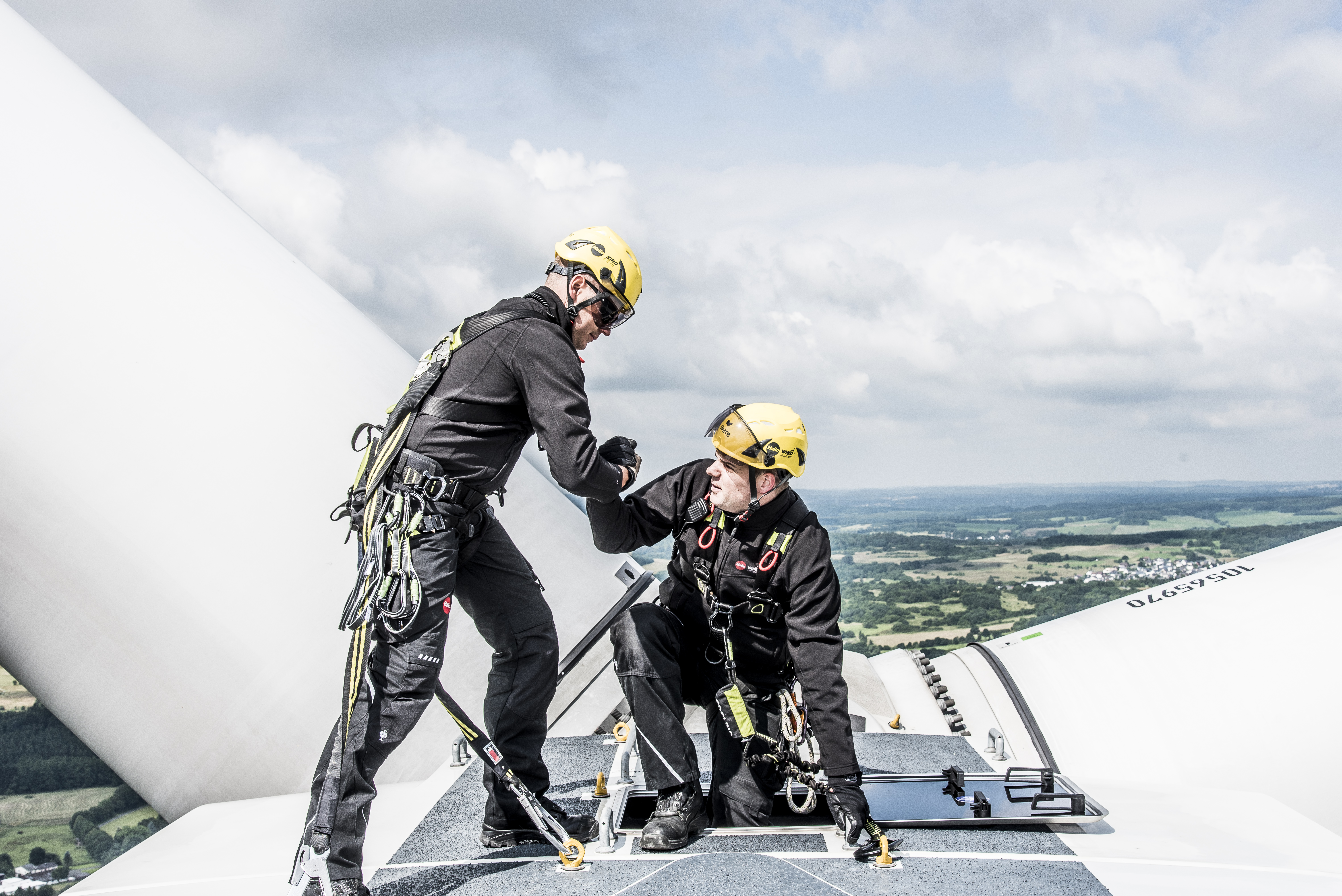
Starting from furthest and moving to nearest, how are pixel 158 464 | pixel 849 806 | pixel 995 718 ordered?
pixel 995 718, pixel 158 464, pixel 849 806

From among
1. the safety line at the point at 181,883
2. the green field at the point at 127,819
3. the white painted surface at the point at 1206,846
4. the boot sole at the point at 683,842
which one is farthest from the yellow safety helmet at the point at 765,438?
the green field at the point at 127,819

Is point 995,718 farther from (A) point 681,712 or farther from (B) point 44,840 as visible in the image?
(B) point 44,840

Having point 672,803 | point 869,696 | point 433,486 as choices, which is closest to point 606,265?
point 433,486

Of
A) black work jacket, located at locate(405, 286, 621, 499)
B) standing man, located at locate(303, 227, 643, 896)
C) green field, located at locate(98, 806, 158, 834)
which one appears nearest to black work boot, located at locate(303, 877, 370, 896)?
standing man, located at locate(303, 227, 643, 896)

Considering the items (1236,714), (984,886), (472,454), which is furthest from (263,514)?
(1236,714)

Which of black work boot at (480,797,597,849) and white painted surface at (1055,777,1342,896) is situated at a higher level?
black work boot at (480,797,597,849)

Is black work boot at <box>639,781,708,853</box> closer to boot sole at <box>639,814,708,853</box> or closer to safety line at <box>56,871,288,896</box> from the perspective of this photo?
boot sole at <box>639,814,708,853</box>
